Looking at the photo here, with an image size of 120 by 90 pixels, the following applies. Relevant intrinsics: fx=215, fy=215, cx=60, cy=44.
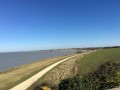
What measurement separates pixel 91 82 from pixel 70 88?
1635 mm

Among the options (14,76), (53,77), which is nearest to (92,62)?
(53,77)

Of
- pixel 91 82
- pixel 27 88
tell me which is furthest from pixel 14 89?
pixel 91 82

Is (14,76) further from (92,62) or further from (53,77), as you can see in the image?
(92,62)

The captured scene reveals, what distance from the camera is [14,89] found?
63.3ft

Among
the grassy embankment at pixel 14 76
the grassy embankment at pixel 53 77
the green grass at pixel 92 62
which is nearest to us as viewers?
the grassy embankment at pixel 53 77

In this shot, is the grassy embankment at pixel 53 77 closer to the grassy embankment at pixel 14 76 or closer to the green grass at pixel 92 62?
the green grass at pixel 92 62

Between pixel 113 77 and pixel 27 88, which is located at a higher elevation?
pixel 113 77

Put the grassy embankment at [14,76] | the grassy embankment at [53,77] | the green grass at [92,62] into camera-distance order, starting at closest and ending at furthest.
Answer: the grassy embankment at [53,77], the grassy embankment at [14,76], the green grass at [92,62]

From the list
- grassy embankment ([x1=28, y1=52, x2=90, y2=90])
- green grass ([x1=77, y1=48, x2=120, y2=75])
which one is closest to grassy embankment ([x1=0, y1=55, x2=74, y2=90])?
grassy embankment ([x1=28, y1=52, x2=90, y2=90])

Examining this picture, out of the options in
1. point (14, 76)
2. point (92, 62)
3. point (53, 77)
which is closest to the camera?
point (53, 77)

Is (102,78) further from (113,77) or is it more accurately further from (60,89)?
(60,89)

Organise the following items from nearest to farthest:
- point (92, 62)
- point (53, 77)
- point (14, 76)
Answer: point (53, 77) → point (14, 76) → point (92, 62)

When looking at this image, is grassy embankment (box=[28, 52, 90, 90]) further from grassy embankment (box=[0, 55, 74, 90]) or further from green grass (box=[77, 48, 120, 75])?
grassy embankment (box=[0, 55, 74, 90])

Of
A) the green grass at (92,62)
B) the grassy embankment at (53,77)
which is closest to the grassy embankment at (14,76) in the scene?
the grassy embankment at (53,77)
